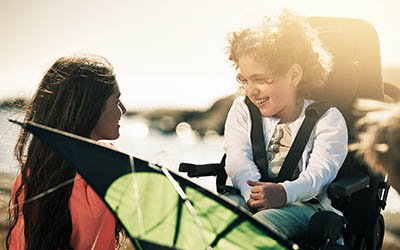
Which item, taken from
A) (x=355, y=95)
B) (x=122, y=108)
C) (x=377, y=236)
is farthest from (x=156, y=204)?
(x=355, y=95)

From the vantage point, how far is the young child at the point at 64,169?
5.44 ft

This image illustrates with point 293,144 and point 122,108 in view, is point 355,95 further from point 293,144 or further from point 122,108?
point 122,108

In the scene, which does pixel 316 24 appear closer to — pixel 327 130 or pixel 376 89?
pixel 376 89

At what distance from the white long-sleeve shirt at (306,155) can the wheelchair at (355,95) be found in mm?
99

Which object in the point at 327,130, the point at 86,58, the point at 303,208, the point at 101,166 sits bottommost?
the point at 303,208

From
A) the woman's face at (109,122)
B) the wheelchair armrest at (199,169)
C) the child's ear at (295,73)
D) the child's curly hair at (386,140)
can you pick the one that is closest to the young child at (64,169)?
the woman's face at (109,122)

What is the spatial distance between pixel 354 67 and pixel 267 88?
479 millimetres

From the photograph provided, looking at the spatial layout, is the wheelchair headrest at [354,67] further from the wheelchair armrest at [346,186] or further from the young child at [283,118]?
the wheelchair armrest at [346,186]

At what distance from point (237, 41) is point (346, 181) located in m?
0.77

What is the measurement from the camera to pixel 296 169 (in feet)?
6.19

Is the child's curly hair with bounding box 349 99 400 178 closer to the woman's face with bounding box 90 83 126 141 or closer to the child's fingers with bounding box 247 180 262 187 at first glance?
the child's fingers with bounding box 247 180 262 187

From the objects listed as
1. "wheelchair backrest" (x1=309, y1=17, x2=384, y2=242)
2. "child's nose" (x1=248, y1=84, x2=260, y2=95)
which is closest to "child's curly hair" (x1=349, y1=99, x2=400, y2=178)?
"child's nose" (x1=248, y1=84, x2=260, y2=95)

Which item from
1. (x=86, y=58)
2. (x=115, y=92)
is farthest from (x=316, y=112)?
(x=86, y=58)

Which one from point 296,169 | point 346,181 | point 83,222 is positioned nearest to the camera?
point 83,222
